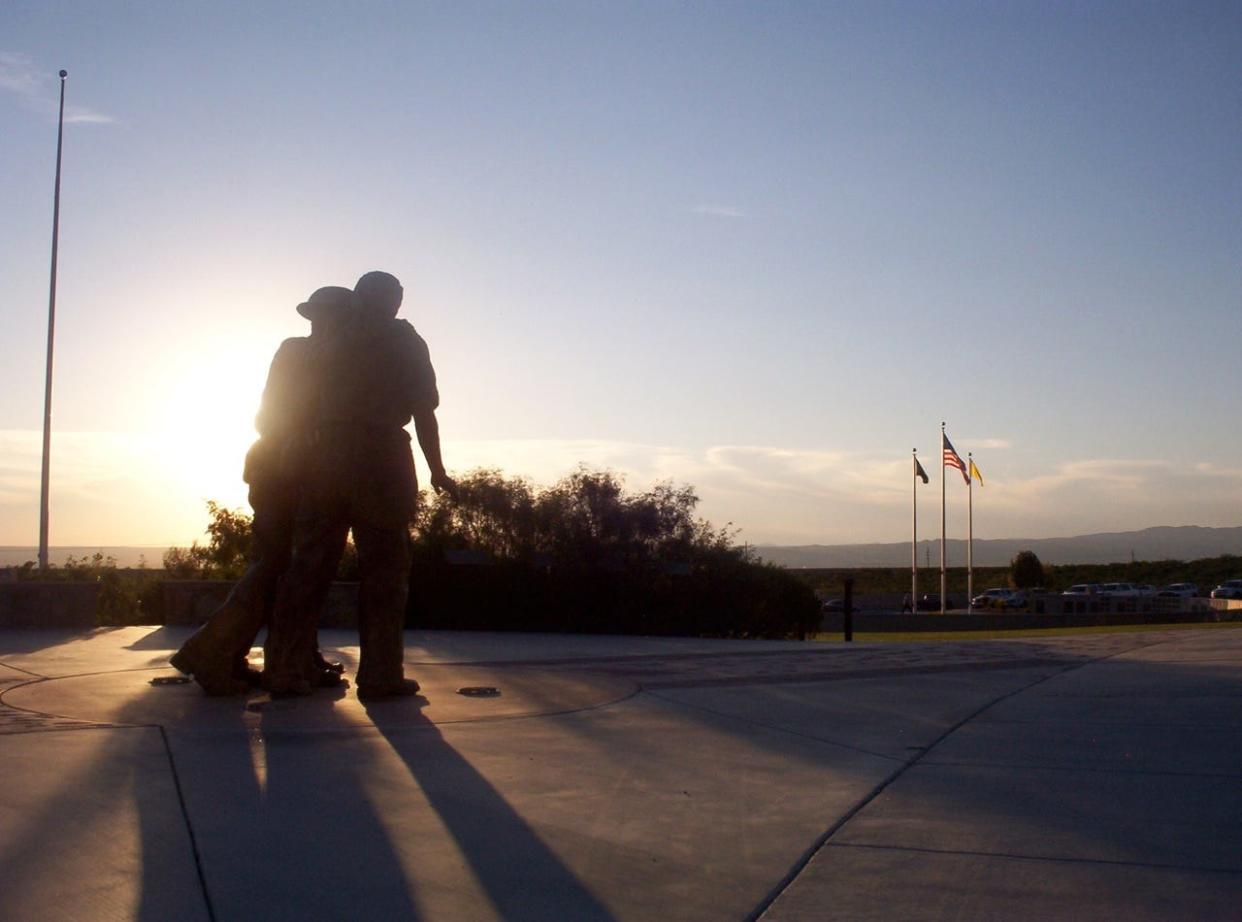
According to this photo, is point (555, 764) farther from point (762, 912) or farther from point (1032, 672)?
point (1032, 672)

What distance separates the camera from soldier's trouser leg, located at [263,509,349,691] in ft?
26.0

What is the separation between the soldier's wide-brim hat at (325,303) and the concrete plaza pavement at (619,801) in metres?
2.48

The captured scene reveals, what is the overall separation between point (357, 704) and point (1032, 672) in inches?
233

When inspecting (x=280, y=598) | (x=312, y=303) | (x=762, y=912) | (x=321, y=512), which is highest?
(x=312, y=303)

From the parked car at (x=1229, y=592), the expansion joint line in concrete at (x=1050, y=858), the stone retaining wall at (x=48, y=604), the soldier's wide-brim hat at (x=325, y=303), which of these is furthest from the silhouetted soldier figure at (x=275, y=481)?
the parked car at (x=1229, y=592)

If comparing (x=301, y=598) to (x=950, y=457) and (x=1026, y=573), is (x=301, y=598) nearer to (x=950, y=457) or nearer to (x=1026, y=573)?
(x=950, y=457)

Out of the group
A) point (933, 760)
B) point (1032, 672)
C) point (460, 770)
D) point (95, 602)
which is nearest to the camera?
point (460, 770)

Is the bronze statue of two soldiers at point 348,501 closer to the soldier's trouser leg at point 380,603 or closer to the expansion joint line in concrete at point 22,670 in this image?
the soldier's trouser leg at point 380,603

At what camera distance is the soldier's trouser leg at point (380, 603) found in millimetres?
8008

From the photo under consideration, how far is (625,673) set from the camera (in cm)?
1010

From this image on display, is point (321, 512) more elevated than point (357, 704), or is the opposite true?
point (321, 512)

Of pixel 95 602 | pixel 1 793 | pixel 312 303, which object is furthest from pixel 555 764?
pixel 95 602

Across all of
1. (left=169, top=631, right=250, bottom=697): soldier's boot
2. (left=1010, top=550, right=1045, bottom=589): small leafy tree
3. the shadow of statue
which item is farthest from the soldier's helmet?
(left=1010, top=550, right=1045, bottom=589): small leafy tree

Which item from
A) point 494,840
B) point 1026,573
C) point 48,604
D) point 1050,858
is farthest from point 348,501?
point 1026,573
